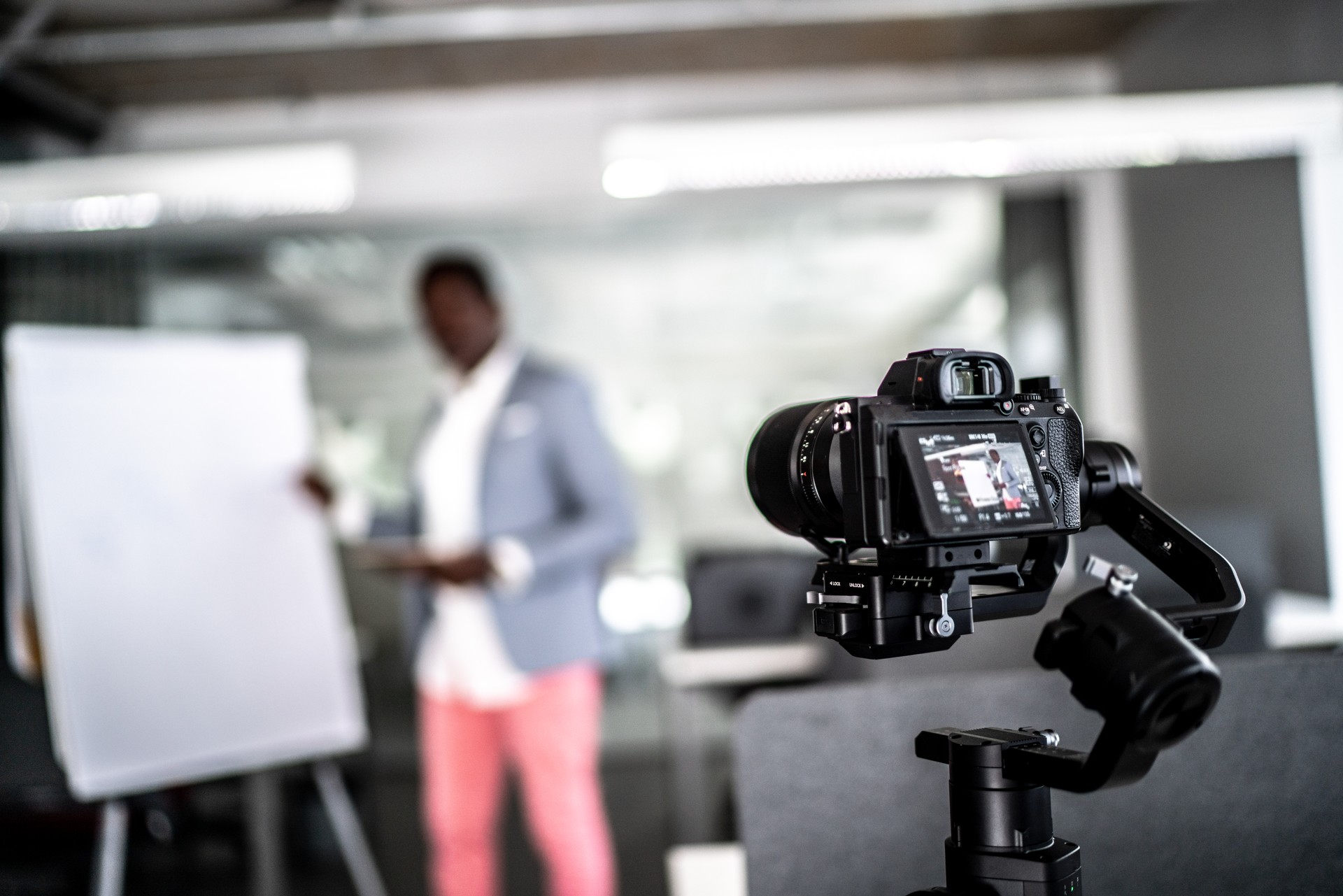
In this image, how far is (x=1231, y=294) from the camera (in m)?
3.51

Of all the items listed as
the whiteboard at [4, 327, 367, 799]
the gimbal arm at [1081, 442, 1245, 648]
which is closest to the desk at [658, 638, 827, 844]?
the whiteboard at [4, 327, 367, 799]

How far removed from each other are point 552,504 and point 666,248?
2580 millimetres

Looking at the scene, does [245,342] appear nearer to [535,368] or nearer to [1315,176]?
[535,368]

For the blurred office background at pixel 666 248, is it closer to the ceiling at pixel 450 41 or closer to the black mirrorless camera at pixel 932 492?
the ceiling at pixel 450 41

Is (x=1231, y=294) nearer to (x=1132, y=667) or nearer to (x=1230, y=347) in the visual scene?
(x=1230, y=347)

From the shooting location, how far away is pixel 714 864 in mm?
1235

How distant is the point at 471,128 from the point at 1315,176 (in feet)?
10.8

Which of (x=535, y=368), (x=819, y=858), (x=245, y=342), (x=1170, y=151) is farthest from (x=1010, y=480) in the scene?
(x=1170, y=151)

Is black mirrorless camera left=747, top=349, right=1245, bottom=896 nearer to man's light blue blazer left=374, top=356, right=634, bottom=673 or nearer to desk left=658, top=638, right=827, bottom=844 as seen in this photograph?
man's light blue blazer left=374, top=356, right=634, bottom=673

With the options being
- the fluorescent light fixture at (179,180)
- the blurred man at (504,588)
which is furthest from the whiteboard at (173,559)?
the fluorescent light fixture at (179,180)

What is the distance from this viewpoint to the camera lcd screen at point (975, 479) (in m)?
0.72

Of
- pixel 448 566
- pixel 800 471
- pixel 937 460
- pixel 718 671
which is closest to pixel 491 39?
pixel 448 566

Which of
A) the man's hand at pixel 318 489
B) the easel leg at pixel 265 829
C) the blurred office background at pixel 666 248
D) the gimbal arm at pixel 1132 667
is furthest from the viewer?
the blurred office background at pixel 666 248

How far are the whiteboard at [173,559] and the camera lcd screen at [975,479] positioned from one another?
181 centimetres
